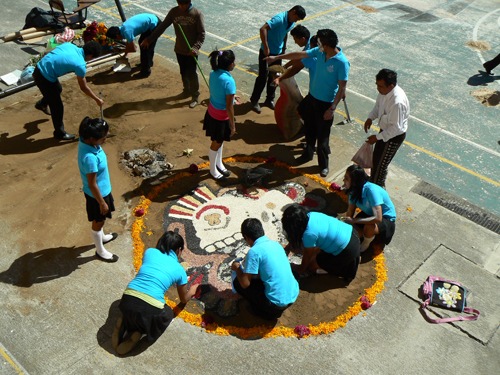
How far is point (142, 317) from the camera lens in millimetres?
5051

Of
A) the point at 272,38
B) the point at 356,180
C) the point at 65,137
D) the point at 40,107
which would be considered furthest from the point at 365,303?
the point at 40,107

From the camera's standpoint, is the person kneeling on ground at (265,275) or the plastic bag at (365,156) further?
the plastic bag at (365,156)

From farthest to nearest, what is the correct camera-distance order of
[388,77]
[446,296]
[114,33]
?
1. [114,33]
2. [388,77]
3. [446,296]

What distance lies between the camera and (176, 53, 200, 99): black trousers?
9.63 m

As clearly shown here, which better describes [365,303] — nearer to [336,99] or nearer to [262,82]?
[336,99]

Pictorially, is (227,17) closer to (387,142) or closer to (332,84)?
(332,84)

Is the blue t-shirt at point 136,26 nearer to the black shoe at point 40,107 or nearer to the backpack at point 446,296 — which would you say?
the black shoe at point 40,107

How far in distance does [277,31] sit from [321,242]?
4976mm

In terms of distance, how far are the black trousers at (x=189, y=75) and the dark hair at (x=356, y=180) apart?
4731mm

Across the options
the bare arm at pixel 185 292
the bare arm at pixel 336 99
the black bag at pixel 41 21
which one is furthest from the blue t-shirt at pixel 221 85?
the black bag at pixel 41 21

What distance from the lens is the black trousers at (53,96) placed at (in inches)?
311

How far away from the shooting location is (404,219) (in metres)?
7.41

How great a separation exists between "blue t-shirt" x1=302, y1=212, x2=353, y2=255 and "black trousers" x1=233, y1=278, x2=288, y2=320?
2.57 feet

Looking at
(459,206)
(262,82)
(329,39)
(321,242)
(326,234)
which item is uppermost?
(329,39)
